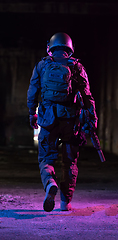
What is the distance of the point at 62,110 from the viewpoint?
308 cm

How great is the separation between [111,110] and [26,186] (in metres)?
5.81

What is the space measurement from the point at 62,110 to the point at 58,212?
0.92 metres

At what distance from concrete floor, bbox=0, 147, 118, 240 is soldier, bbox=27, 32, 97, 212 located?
11.9 inches

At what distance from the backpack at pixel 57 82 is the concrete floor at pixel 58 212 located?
1.04 metres

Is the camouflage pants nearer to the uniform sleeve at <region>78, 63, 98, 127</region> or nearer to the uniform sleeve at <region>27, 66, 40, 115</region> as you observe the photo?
the uniform sleeve at <region>78, 63, 98, 127</region>

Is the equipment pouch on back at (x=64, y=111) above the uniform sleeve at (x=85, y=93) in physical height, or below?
below

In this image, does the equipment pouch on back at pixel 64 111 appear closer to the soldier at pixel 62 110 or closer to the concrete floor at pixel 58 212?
the soldier at pixel 62 110

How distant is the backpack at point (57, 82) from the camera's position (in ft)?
10.1

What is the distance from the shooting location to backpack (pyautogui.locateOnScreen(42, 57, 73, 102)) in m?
3.07

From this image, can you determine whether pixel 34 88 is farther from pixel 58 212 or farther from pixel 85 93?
pixel 58 212

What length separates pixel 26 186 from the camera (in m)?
4.53

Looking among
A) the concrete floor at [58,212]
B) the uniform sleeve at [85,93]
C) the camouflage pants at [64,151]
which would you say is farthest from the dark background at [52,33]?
the camouflage pants at [64,151]

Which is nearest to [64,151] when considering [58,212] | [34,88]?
[58,212]

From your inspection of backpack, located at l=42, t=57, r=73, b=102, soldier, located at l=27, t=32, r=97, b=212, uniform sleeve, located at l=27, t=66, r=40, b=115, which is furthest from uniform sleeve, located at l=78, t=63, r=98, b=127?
uniform sleeve, located at l=27, t=66, r=40, b=115
